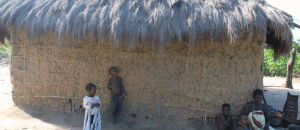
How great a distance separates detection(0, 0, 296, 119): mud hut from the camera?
3367mm

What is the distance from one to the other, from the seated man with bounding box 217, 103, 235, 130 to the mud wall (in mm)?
260

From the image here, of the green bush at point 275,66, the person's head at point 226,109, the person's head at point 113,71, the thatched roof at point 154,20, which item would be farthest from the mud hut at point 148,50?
the green bush at point 275,66

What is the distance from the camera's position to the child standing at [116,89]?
12.2 ft

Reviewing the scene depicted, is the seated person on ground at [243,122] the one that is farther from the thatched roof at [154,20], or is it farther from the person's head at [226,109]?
the thatched roof at [154,20]

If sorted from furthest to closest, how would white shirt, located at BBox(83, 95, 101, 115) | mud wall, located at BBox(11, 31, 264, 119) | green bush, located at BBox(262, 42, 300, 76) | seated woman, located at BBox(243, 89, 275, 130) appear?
1. green bush, located at BBox(262, 42, 300, 76)
2. mud wall, located at BBox(11, 31, 264, 119)
3. seated woman, located at BBox(243, 89, 275, 130)
4. white shirt, located at BBox(83, 95, 101, 115)

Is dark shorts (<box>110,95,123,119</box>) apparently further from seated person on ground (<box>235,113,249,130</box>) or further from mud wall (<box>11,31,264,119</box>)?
seated person on ground (<box>235,113,249,130</box>)

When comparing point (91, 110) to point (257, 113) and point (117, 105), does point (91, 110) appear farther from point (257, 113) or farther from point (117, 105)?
point (257, 113)

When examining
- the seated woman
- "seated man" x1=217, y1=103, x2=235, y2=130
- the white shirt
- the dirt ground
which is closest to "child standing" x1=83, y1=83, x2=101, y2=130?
the white shirt

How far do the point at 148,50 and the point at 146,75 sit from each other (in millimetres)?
452

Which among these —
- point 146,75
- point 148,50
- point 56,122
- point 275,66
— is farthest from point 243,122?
point 275,66

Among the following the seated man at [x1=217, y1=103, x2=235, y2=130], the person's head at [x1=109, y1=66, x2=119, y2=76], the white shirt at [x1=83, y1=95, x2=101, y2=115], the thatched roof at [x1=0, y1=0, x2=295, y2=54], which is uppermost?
the thatched roof at [x1=0, y1=0, x2=295, y2=54]

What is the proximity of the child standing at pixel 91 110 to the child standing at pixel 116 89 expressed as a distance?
680mm

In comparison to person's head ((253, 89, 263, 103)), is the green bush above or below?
above

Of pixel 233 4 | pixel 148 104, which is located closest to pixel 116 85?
pixel 148 104
